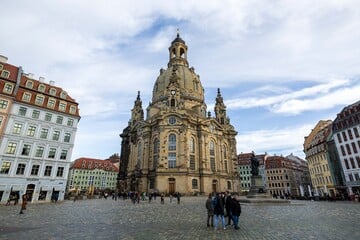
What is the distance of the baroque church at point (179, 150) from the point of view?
48531 millimetres

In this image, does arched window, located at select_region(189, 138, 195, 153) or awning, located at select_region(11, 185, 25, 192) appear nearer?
awning, located at select_region(11, 185, 25, 192)

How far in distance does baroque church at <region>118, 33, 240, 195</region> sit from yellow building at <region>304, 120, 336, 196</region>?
905 inches

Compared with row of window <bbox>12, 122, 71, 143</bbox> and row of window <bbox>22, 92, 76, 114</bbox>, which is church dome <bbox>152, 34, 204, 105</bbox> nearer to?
row of window <bbox>22, 92, 76, 114</bbox>

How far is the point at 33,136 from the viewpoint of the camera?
33.3 meters

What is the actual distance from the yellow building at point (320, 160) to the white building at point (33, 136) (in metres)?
59.8

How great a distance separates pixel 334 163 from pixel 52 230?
2467 inches

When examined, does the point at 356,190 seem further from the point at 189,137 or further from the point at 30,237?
the point at 30,237

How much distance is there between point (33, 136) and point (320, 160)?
225 feet

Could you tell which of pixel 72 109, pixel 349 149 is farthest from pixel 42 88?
pixel 349 149

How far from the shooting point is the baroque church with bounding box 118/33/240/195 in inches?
1911

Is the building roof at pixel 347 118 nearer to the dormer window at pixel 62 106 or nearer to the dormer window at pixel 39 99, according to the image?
the dormer window at pixel 62 106

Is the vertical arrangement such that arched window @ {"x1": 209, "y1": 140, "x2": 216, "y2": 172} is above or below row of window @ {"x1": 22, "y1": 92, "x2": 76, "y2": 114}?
below

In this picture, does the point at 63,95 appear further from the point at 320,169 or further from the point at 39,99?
the point at 320,169

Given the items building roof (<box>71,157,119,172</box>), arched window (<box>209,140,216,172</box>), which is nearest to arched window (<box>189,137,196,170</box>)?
arched window (<box>209,140,216,172</box>)
